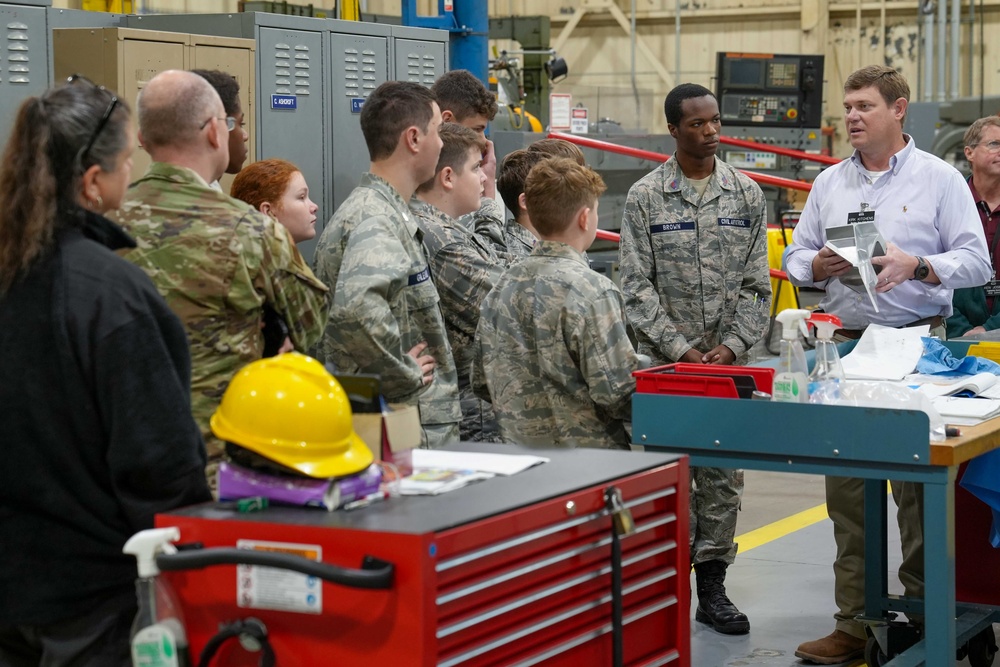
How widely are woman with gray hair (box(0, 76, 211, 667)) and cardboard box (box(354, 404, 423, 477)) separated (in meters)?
0.29

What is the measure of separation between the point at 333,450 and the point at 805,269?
8.00 feet

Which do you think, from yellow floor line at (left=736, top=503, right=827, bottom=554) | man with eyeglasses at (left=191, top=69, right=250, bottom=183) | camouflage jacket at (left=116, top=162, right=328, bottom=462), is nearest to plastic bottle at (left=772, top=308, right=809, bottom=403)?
camouflage jacket at (left=116, top=162, right=328, bottom=462)

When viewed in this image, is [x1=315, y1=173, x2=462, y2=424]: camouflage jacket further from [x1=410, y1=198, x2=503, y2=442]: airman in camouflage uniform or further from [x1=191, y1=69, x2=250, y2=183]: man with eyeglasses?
[x1=191, y1=69, x2=250, y2=183]: man with eyeglasses

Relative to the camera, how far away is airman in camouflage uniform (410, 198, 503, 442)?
3.64m

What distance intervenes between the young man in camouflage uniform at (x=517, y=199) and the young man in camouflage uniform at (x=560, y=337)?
2.27 ft

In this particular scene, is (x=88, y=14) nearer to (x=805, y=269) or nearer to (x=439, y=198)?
(x=439, y=198)

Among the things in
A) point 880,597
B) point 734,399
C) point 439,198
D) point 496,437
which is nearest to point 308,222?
point 439,198

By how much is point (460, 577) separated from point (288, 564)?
0.81ft

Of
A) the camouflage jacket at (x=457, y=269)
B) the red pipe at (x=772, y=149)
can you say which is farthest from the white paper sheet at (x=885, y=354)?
the red pipe at (x=772, y=149)

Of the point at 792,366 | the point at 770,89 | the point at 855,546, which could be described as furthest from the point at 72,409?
the point at 770,89

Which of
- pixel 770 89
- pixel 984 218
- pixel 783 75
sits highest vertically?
pixel 783 75

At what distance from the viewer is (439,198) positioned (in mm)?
3770

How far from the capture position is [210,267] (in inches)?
97.6

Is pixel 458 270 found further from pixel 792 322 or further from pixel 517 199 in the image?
pixel 792 322
